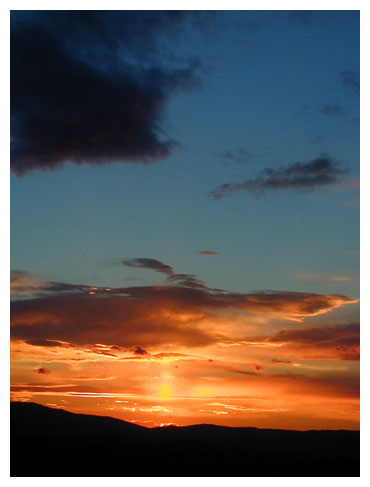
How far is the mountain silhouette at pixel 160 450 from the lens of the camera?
27.6m

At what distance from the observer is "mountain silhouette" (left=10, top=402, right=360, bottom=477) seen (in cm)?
2761

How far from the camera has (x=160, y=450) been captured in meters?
29.5

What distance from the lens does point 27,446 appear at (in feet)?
87.2
